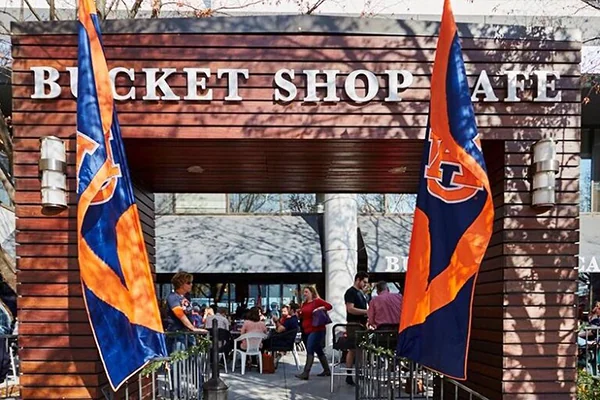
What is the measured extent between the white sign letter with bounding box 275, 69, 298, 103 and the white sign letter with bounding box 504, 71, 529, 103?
201 centimetres

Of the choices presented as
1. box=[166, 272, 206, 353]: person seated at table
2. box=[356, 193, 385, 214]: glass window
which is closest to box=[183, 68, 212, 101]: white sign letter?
box=[166, 272, 206, 353]: person seated at table

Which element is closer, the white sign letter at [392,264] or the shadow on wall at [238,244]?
the white sign letter at [392,264]

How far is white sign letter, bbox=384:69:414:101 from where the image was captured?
552 cm

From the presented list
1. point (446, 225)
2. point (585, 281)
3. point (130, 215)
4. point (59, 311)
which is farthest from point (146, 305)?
point (585, 281)

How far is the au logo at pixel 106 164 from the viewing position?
4137 mm

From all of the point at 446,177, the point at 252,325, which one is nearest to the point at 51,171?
the point at 446,177

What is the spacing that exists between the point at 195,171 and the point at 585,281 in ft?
44.8

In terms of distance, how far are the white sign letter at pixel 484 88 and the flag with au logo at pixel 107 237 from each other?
329 cm

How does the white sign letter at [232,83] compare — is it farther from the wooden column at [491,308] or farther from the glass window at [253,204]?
the glass window at [253,204]

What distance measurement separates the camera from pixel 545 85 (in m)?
5.51

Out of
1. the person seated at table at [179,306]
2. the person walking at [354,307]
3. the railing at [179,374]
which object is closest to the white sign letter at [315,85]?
the railing at [179,374]

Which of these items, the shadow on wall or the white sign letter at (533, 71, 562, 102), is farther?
the shadow on wall

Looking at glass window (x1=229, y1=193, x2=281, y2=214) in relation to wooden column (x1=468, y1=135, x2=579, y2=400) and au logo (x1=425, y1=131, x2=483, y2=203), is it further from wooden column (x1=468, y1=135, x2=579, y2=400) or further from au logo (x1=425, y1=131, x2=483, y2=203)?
au logo (x1=425, y1=131, x2=483, y2=203)

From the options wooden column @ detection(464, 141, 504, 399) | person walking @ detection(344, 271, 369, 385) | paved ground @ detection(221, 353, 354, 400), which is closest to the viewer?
wooden column @ detection(464, 141, 504, 399)
